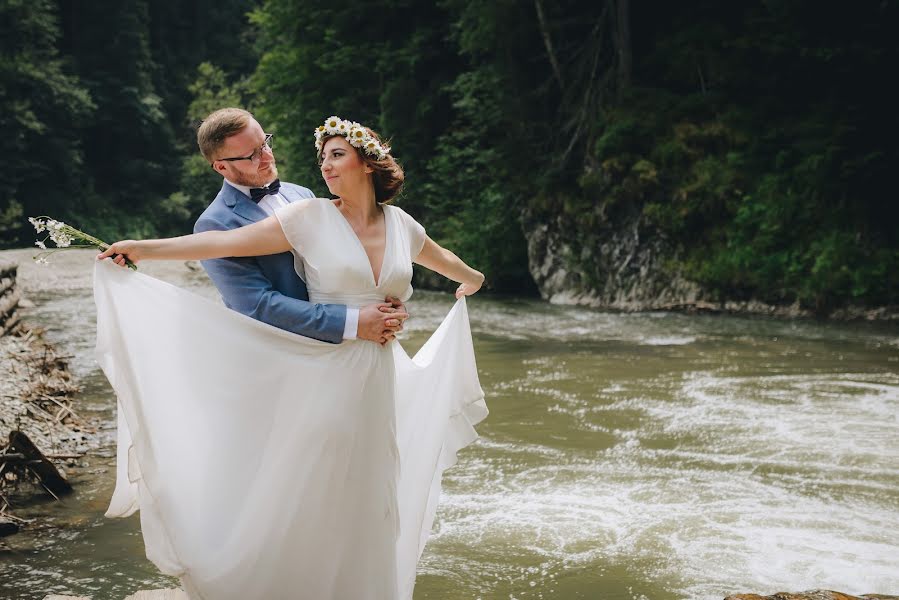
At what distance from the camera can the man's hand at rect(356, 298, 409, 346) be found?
330 centimetres

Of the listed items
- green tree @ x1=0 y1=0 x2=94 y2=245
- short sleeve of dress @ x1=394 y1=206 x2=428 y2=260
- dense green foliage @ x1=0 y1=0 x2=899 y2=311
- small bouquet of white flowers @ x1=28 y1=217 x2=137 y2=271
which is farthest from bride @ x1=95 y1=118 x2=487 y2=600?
green tree @ x1=0 y1=0 x2=94 y2=245

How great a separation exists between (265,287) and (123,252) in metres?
0.51

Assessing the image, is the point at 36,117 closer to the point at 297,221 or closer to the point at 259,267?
the point at 259,267

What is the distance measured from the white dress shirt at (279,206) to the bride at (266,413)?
86 mm

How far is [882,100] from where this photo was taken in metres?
14.3

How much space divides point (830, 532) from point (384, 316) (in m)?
3.68

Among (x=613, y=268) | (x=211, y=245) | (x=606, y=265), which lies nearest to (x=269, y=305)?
(x=211, y=245)

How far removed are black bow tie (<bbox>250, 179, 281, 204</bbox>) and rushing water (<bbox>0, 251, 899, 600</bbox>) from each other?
90.0 inches

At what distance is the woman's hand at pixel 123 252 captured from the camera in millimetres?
3219

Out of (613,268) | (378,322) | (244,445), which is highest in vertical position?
(613,268)

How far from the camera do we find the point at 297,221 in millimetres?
3297

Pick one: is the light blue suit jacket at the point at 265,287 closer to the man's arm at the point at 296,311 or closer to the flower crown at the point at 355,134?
the man's arm at the point at 296,311

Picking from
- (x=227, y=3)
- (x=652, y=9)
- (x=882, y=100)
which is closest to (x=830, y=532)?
(x=882, y=100)

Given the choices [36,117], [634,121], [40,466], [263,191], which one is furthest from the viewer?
[36,117]
